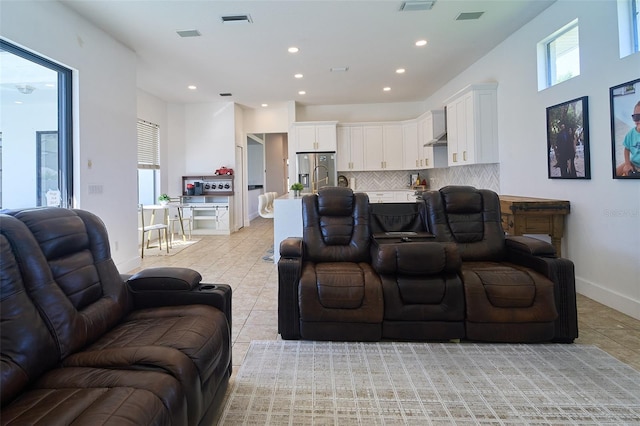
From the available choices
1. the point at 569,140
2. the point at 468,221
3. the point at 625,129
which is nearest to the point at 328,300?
the point at 468,221

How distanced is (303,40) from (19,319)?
4194mm

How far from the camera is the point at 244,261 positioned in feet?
16.8

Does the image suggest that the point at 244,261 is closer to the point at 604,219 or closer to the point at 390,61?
the point at 390,61

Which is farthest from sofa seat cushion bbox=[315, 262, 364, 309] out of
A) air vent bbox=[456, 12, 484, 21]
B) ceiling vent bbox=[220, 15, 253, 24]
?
air vent bbox=[456, 12, 484, 21]

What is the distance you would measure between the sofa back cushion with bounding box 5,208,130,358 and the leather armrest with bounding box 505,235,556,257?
276 centimetres

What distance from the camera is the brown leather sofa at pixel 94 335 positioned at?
1.08 meters

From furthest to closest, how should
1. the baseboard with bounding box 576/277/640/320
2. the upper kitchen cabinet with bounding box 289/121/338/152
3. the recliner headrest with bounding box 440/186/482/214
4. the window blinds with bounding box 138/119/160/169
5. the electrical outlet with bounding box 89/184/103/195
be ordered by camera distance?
the upper kitchen cabinet with bounding box 289/121/338/152 → the window blinds with bounding box 138/119/160/169 → the electrical outlet with bounding box 89/184/103/195 → the recliner headrest with bounding box 440/186/482/214 → the baseboard with bounding box 576/277/640/320

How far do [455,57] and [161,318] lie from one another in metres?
5.32

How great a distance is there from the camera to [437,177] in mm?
7199

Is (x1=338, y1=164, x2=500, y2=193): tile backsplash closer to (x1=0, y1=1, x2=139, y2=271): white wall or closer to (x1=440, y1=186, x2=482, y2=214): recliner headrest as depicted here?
(x1=440, y1=186, x2=482, y2=214): recliner headrest

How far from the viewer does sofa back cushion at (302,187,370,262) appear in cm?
293

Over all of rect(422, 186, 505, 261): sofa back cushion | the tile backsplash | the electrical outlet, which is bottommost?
rect(422, 186, 505, 261): sofa back cushion

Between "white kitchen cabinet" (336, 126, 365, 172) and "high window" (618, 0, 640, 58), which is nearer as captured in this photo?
"high window" (618, 0, 640, 58)

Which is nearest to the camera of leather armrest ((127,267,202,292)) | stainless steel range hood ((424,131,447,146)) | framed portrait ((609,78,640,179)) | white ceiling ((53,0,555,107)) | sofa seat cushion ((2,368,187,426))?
sofa seat cushion ((2,368,187,426))
